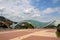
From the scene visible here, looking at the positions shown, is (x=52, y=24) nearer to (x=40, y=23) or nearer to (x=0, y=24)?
(x=40, y=23)

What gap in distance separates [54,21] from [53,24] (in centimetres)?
207

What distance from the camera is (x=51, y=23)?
7425 cm

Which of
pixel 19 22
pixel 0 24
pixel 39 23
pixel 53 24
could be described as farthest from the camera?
pixel 39 23

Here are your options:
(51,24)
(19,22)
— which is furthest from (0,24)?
(51,24)

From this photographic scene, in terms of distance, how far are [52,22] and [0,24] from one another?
3483 centimetres

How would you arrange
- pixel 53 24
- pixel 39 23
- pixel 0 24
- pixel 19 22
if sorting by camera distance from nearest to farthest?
pixel 0 24 < pixel 19 22 < pixel 53 24 < pixel 39 23

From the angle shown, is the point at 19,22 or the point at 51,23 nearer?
the point at 19,22

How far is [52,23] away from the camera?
74.5m

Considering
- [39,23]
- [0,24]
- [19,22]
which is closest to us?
[0,24]

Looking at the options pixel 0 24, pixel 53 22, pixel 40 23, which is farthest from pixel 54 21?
pixel 0 24

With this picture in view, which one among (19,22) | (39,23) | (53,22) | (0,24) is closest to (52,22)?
(53,22)

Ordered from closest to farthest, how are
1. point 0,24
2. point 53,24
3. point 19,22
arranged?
point 0,24 < point 19,22 < point 53,24

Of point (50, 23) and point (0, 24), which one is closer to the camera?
point (0, 24)

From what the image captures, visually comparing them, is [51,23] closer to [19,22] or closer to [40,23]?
[40,23]
